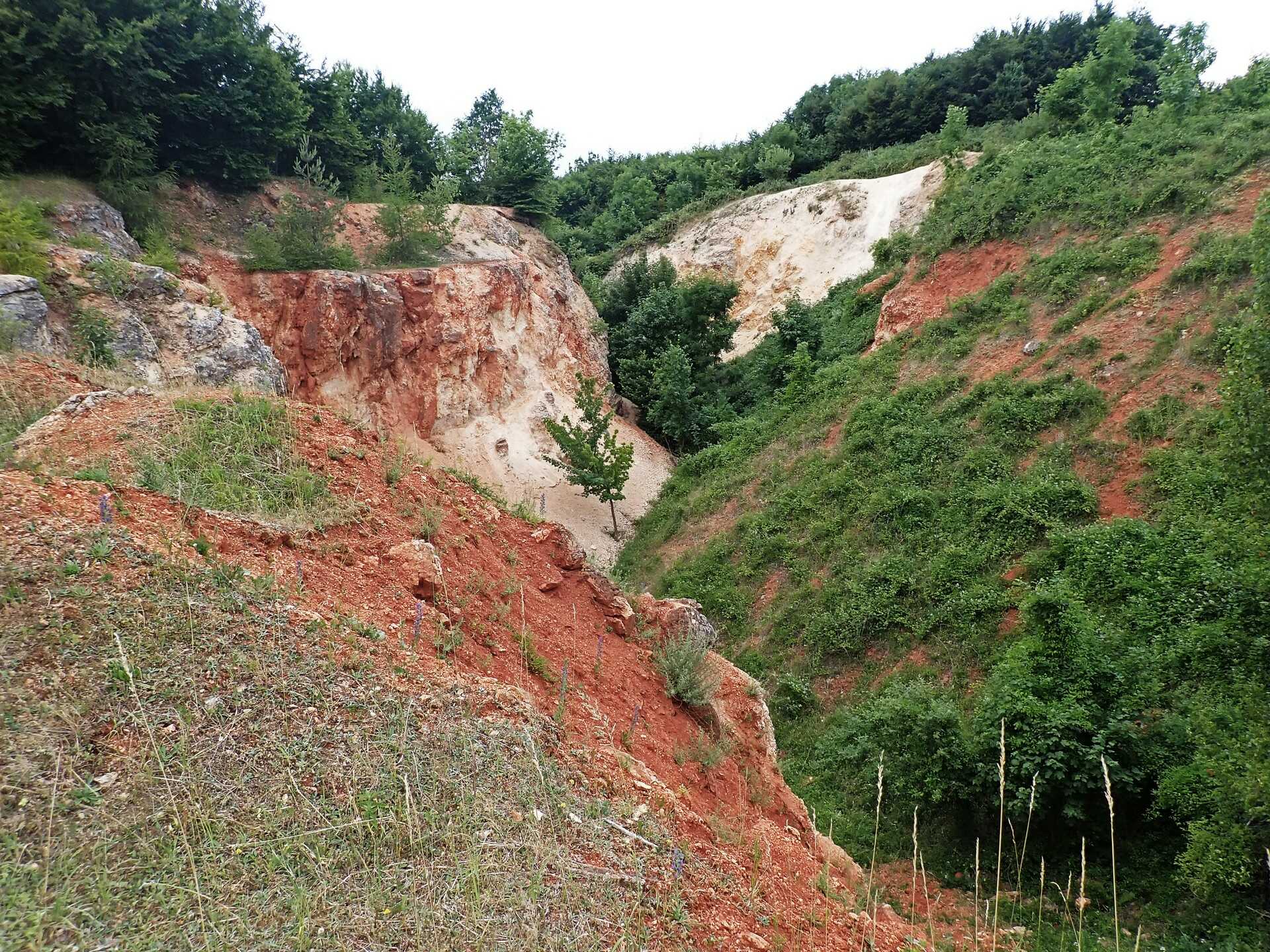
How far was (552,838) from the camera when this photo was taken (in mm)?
3748

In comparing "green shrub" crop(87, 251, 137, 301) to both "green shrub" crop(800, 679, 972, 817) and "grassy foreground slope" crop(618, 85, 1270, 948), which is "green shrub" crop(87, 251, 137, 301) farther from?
"green shrub" crop(800, 679, 972, 817)

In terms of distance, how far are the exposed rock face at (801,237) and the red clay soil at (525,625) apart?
23.2 meters

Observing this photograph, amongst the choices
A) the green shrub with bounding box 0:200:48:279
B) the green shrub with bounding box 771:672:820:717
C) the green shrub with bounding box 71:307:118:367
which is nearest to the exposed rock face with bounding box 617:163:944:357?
the green shrub with bounding box 771:672:820:717

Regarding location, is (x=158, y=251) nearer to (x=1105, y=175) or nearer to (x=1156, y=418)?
(x=1156, y=418)

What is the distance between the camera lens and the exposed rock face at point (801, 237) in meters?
28.3

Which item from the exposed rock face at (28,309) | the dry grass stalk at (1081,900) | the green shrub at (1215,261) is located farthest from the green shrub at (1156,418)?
the exposed rock face at (28,309)

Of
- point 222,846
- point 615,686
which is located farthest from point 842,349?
point 222,846

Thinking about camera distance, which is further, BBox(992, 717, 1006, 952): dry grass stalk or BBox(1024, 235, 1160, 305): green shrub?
BBox(1024, 235, 1160, 305): green shrub

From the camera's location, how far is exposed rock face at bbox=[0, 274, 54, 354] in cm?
1044

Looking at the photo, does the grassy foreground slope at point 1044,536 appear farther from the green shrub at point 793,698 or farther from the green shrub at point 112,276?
the green shrub at point 112,276

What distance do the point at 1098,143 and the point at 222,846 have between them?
23014 mm

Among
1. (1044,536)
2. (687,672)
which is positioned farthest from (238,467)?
(1044,536)

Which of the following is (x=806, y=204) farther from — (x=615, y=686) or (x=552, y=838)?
(x=552, y=838)

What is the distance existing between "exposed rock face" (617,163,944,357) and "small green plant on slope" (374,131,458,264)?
39.2ft
